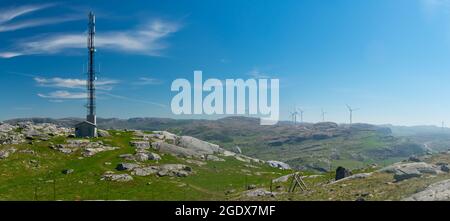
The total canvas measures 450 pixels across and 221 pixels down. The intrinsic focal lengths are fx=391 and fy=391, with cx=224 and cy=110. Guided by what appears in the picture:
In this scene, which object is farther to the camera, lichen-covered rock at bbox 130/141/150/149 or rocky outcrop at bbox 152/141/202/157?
lichen-covered rock at bbox 130/141/150/149

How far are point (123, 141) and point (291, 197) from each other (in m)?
80.7

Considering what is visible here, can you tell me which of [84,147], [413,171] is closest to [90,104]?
[84,147]

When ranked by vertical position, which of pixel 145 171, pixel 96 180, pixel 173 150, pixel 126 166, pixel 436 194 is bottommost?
pixel 96 180

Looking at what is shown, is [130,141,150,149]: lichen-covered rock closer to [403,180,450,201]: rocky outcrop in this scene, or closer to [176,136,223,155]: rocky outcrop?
[176,136,223,155]: rocky outcrop

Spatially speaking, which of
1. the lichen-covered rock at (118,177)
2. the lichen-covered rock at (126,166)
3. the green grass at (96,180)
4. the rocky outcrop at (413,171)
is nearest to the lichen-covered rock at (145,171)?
the lichen-covered rock at (126,166)

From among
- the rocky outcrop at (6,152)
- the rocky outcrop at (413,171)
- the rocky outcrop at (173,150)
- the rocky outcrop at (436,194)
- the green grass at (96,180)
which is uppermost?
the rocky outcrop at (436,194)

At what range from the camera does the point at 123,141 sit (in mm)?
121062

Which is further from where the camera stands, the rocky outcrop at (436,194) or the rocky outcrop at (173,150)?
the rocky outcrop at (173,150)

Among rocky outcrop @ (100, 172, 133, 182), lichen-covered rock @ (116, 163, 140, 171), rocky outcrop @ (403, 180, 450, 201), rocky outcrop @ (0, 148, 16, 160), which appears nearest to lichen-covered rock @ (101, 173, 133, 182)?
rocky outcrop @ (100, 172, 133, 182)

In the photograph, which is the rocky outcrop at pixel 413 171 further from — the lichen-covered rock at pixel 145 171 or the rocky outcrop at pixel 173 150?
the rocky outcrop at pixel 173 150

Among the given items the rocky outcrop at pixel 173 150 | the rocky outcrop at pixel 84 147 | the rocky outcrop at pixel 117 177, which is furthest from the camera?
the rocky outcrop at pixel 173 150

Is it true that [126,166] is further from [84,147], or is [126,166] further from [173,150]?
[173,150]

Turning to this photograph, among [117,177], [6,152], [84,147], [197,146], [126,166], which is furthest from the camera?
[197,146]
